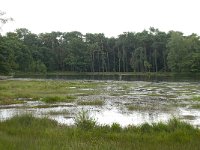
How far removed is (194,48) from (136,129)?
119720 millimetres

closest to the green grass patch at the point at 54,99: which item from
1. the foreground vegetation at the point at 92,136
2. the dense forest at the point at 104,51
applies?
the foreground vegetation at the point at 92,136

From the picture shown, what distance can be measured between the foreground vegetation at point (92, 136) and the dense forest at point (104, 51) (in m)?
111

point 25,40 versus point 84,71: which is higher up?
point 25,40

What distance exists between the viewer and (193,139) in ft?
45.5

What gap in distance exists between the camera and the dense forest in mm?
133000

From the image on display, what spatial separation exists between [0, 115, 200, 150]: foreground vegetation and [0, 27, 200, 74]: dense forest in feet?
364

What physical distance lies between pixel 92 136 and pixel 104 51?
14926cm

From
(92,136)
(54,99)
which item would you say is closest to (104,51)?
(54,99)

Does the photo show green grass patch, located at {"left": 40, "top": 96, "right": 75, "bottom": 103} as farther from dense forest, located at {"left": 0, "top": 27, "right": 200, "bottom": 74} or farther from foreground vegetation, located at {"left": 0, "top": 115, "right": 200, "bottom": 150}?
dense forest, located at {"left": 0, "top": 27, "right": 200, "bottom": 74}

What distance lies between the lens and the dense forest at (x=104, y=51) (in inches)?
5236

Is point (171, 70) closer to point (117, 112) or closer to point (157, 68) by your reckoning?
point (157, 68)

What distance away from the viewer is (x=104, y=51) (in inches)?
6452

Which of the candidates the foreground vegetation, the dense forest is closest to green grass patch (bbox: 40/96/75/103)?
the foreground vegetation

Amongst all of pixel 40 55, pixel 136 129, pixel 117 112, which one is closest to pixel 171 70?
pixel 40 55
